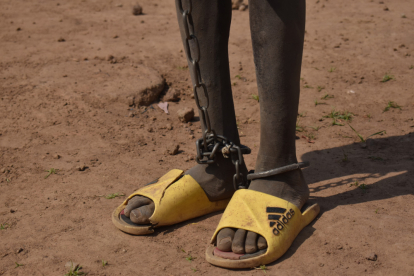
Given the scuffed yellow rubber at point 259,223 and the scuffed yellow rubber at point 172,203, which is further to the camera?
the scuffed yellow rubber at point 172,203

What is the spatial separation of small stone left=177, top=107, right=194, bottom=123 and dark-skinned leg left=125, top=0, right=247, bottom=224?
3.72ft

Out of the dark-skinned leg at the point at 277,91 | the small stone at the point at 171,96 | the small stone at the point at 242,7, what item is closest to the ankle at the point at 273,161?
the dark-skinned leg at the point at 277,91

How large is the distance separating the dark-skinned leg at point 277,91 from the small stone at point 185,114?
133 cm

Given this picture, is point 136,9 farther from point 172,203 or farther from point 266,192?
point 266,192

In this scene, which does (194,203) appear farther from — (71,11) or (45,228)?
(71,11)

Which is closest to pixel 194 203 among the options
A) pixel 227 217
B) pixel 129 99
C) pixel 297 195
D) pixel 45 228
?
pixel 227 217

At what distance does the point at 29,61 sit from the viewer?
12.5ft

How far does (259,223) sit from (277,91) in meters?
0.56

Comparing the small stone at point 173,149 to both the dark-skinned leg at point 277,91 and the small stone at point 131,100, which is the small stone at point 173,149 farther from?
the dark-skinned leg at point 277,91

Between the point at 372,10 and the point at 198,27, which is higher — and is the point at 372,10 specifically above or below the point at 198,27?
below

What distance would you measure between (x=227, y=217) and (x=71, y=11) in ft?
14.5

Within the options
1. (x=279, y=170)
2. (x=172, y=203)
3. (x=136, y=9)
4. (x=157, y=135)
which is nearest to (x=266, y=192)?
(x=279, y=170)

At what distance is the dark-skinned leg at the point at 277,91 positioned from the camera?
1.63 metres

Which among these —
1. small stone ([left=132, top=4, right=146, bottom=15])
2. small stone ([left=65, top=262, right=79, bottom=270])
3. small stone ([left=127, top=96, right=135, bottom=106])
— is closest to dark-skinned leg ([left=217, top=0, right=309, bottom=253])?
small stone ([left=65, top=262, right=79, bottom=270])
